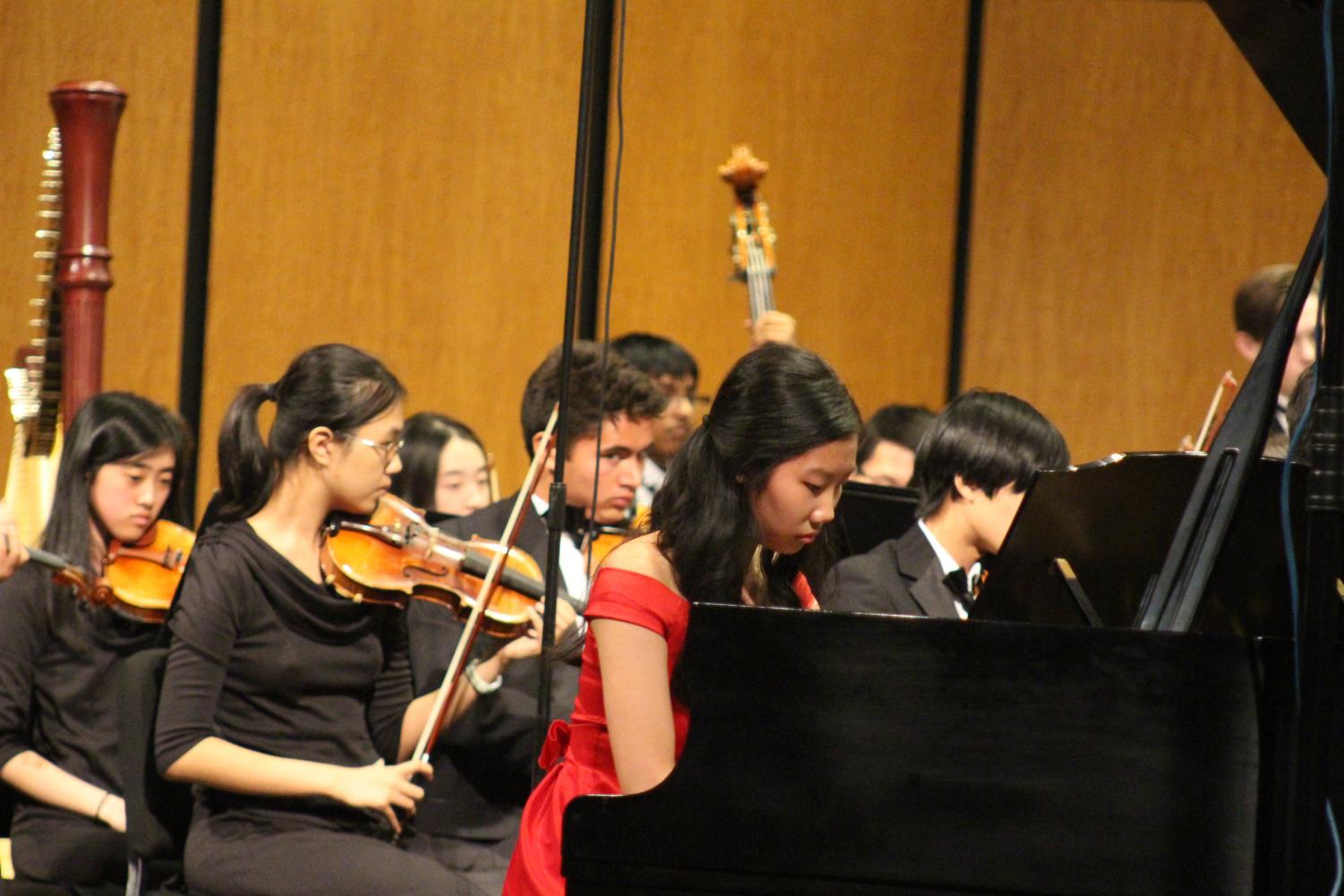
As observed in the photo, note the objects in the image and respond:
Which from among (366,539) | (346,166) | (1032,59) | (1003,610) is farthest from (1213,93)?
(1003,610)

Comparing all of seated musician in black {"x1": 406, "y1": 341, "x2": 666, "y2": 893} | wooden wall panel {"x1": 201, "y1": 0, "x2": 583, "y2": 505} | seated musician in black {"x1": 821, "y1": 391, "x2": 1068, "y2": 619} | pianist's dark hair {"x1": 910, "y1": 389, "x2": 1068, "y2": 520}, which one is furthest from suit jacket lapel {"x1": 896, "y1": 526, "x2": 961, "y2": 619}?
wooden wall panel {"x1": 201, "y1": 0, "x2": 583, "y2": 505}

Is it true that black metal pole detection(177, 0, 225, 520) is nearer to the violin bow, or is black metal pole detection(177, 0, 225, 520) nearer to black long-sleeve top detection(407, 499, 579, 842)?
black long-sleeve top detection(407, 499, 579, 842)

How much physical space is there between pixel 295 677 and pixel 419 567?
1.05 feet

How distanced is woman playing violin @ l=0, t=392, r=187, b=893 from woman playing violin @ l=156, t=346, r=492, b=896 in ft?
0.90

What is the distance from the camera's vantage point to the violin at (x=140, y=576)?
289cm

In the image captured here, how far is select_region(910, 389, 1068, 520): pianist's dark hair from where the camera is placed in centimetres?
277

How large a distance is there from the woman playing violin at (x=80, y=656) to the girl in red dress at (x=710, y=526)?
125 centimetres

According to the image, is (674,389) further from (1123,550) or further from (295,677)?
(1123,550)

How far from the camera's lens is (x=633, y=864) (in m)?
1.54

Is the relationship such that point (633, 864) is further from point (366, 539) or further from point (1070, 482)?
point (366, 539)

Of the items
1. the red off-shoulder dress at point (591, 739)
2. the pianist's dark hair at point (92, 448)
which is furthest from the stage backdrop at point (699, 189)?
the red off-shoulder dress at point (591, 739)

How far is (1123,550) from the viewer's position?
177 centimetres

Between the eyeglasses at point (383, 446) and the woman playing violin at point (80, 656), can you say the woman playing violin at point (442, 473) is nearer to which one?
the woman playing violin at point (80, 656)

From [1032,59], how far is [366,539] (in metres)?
3.46
